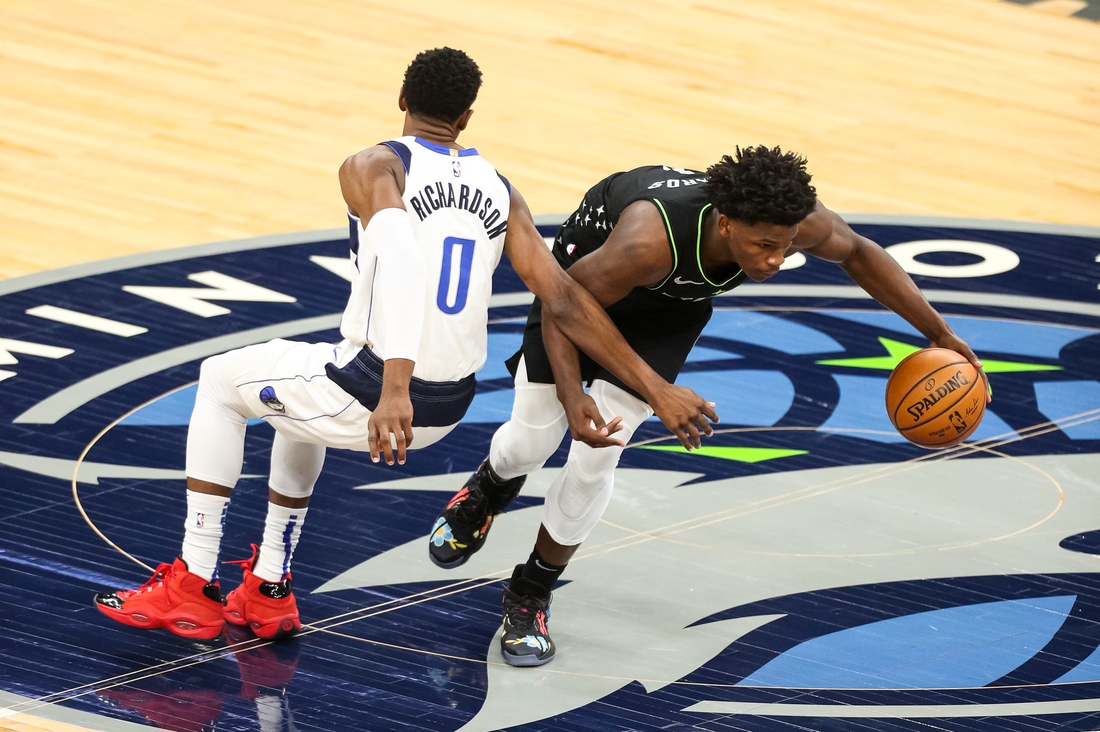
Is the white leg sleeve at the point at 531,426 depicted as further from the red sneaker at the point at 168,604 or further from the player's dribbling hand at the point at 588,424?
the red sneaker at the point at 168,604

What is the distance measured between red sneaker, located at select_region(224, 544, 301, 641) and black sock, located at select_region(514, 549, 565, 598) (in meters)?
0.64

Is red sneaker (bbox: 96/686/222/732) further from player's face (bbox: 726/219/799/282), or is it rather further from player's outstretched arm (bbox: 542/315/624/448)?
player's face (bbox: 726/219/799/282)

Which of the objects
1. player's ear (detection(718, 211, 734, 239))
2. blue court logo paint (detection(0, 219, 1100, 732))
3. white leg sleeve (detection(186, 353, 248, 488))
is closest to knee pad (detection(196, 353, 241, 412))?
white leg sleeve (detection(186, 353, 248, 488))

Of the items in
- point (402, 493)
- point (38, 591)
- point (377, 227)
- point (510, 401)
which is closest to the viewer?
point (377, 227)

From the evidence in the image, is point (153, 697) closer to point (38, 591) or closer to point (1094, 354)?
point (38, 591)

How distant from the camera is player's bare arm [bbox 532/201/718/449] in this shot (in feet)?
12.4

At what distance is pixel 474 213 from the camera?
3.85 meters

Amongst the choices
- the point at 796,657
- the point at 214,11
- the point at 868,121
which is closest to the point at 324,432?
the point at 796,657

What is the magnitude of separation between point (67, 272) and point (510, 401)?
2.14 meters

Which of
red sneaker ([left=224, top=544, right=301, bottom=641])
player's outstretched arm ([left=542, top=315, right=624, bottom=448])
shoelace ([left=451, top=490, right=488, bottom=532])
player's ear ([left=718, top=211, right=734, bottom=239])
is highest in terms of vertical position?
player's ear ([left=718, top=211, right=734, bottom=239])

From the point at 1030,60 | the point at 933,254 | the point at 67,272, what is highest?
the point at 1030,60

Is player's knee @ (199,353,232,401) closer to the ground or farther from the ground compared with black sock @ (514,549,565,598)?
farther from the ground

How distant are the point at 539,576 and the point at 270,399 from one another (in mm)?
963

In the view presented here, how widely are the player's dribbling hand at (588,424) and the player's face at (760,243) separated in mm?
507
